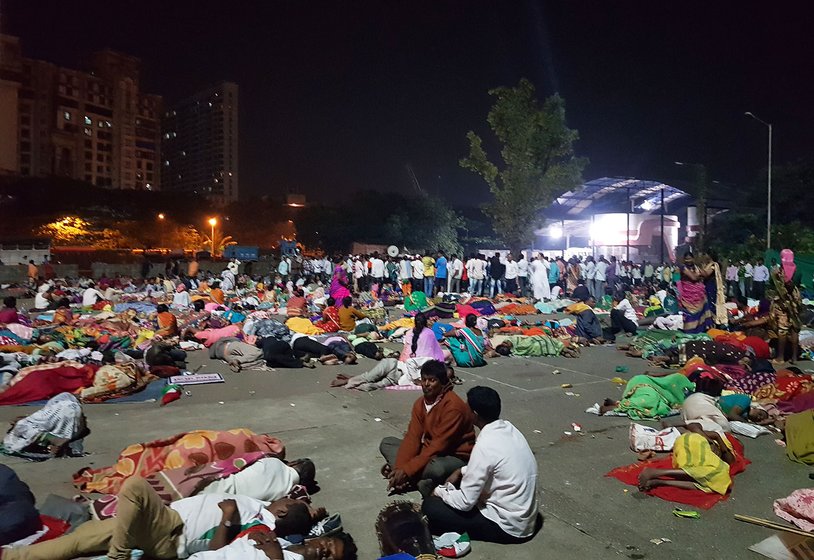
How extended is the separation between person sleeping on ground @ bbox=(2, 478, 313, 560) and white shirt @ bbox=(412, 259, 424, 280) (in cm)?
1883

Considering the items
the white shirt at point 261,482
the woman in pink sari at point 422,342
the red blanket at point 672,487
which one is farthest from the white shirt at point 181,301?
the red blanket at point 672,487

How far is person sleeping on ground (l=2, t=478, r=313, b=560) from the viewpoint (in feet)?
11.3

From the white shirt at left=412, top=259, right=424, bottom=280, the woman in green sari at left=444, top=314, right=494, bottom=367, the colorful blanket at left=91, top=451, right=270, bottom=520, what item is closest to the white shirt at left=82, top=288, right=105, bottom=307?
the white shirt at left=412, top=259, right=424, bottom=280

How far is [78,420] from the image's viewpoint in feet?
19.8

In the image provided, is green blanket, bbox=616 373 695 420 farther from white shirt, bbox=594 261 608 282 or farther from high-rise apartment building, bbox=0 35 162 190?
high-rise apartment building, bbox=0 35 162 190

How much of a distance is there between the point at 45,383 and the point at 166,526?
5.47 m

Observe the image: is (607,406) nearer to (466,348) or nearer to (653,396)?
(653,396)

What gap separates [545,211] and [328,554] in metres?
35.2

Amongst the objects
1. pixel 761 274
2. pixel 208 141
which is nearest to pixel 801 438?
pixel 761 274

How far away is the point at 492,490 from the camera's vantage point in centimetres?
402

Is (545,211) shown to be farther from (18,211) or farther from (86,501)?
(18,211)

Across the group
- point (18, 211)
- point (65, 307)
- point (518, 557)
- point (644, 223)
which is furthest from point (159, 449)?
point (18, 211)

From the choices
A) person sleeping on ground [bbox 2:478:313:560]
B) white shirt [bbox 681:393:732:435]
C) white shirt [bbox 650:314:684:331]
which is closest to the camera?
person sleeping on ground [bbox 2:478:313:560]

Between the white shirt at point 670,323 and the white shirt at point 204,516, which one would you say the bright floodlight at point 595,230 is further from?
the white shirt at point 204,516
